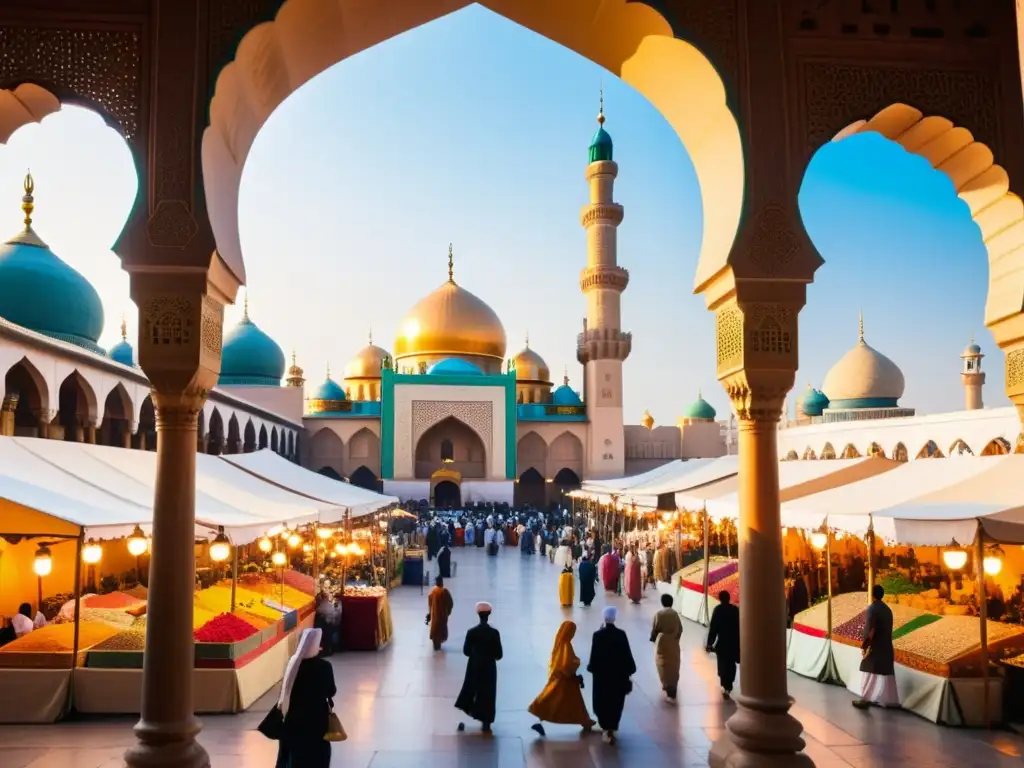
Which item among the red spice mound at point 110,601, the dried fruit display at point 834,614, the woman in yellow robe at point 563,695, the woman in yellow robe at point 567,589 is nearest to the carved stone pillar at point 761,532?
the woman in yellow robe at point 563,695

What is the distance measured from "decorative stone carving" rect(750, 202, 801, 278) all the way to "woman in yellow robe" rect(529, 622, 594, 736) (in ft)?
8.85

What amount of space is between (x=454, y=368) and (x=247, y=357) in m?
7.61

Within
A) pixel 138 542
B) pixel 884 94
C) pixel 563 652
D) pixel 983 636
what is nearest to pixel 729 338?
pixel 884 94

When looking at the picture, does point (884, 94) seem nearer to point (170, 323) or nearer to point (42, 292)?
point (170, 323)

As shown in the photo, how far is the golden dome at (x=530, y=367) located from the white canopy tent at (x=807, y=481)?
2938 centimetres

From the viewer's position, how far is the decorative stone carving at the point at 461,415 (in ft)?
105

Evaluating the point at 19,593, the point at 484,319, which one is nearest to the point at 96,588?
the point at 19,593

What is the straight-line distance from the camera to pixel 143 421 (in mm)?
17938

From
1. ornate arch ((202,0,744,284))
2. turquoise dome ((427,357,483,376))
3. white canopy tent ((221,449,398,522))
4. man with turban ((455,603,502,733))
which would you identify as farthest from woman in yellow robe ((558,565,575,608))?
turquoise dome ((427,357,483,376))

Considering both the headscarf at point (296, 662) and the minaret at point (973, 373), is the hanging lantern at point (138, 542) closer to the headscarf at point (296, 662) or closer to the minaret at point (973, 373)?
the headscarf at point (296, 662)

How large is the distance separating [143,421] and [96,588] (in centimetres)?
847

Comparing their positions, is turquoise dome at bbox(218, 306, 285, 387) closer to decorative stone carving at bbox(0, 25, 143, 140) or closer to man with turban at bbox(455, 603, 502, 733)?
man with turban at bbox(455, 603, 502, 733)

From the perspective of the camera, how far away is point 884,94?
15.2ft

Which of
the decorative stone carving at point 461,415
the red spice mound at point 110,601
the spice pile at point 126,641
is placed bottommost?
the spice pile at point 126,641
